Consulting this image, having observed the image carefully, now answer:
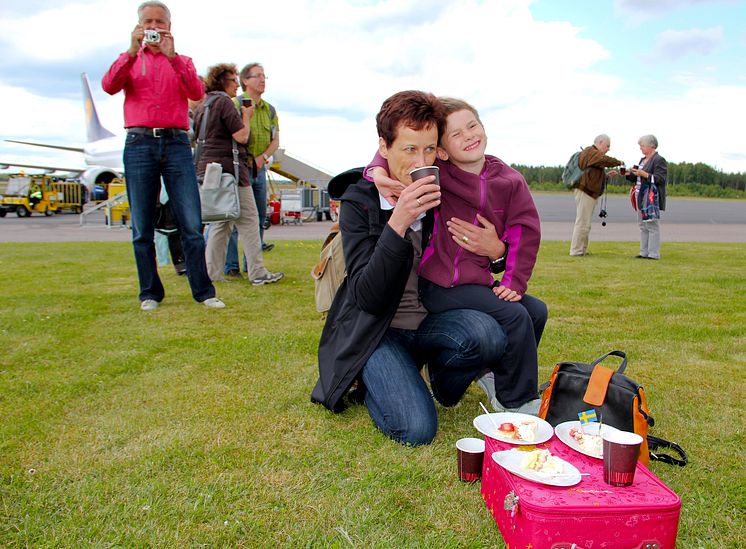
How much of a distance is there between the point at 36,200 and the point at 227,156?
67.4 feet

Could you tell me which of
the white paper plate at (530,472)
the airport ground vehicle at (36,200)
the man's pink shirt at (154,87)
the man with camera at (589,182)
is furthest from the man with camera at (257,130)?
the airport ground vehicle at (36,200)

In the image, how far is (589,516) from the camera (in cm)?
182

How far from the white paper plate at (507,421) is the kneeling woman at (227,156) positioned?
438 cm

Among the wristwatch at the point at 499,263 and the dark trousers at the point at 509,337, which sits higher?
the wristwatch at the point at 499,263

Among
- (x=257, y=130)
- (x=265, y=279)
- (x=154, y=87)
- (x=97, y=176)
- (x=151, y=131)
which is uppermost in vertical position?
(x=97, y=176)

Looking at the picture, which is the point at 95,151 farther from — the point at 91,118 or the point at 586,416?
the point at 586,416

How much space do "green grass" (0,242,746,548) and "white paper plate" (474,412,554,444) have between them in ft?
0.70

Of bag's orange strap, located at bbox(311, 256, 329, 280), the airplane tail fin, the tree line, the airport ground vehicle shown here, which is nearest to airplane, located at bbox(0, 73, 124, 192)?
the airplane tail fin

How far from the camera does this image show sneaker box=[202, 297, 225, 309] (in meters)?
5.45

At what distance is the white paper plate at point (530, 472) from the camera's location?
196cm

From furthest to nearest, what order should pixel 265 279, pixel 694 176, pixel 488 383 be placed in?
pixel 694 176 < pixel 265 279 < pixel 488 383

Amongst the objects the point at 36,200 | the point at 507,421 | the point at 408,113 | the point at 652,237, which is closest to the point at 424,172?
the point at 408,113

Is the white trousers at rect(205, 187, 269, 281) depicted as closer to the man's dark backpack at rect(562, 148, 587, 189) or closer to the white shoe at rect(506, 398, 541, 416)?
the white shoe at rect(506, 398, 541, 416)

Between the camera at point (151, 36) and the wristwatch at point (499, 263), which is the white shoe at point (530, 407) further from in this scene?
the camera at point (151, 36)
